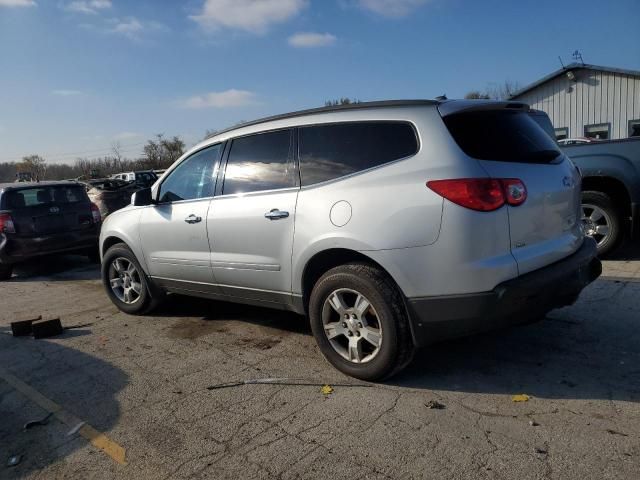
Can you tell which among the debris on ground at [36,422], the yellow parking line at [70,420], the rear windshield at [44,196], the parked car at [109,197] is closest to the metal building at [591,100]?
the parked car at [109,197]

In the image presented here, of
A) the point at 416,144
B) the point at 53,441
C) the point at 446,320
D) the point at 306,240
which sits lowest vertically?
the point at 53,441

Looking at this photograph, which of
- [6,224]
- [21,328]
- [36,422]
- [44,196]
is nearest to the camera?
[36,422]

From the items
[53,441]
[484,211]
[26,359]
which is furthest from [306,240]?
[26,359]

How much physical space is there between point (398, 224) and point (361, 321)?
0.74m

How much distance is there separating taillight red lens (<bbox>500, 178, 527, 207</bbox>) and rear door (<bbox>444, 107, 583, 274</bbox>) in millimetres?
27

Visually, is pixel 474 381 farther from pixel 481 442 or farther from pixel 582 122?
pixel 582 122

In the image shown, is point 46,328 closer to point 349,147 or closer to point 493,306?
point 349,147

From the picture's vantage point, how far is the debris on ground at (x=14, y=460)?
3.01 meters

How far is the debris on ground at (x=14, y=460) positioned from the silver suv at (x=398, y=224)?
197 cm

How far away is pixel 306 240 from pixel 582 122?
2054 cm

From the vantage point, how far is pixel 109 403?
12.1ft

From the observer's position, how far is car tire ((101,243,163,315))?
5699 millimetres

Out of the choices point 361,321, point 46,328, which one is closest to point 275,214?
point 361,321

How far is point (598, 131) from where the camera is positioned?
20812 millimetres
